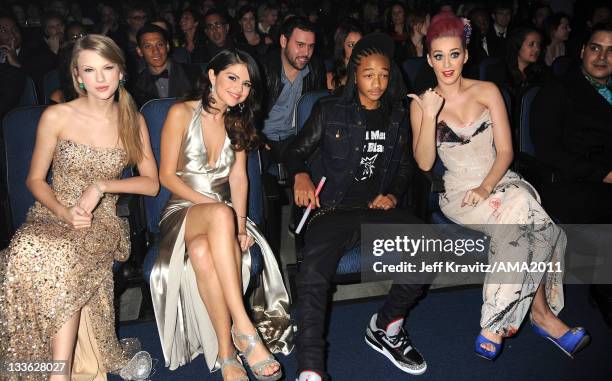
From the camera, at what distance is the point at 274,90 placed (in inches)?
137

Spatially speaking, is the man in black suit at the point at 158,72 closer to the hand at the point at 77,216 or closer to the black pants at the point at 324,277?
the hand at the point at 77,216

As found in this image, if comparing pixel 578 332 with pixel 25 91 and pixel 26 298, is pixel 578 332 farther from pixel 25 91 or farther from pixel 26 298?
pixel 25 91

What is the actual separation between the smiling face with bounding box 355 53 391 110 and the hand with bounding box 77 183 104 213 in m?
1.29

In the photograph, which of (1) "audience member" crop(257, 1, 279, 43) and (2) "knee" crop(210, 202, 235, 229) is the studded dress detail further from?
(1) "audience member" crop(257, 1, 279, 43)

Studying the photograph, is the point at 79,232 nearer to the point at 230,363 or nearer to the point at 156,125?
the point at 156,125

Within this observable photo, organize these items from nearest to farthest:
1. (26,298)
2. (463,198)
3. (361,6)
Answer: (26,298) < (463,198) < (361,6)

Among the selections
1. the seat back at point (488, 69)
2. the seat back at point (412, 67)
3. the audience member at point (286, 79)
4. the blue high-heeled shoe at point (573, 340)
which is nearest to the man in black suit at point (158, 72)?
the audience member at point (286, 79)

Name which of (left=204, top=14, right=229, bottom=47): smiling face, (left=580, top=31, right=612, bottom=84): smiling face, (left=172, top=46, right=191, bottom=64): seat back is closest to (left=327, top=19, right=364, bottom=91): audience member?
(left=580, top=31, right=612, bottom=84): smiling face

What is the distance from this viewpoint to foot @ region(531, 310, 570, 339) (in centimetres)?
231

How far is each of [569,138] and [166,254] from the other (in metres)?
2.20

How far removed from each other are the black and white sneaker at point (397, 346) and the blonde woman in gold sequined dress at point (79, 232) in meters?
1.06

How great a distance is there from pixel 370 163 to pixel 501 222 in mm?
675

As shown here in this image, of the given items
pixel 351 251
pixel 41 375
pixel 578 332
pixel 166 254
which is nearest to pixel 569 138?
pixel 578 332

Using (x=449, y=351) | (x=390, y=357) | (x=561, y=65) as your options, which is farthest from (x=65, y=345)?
(x=561, y=65)
